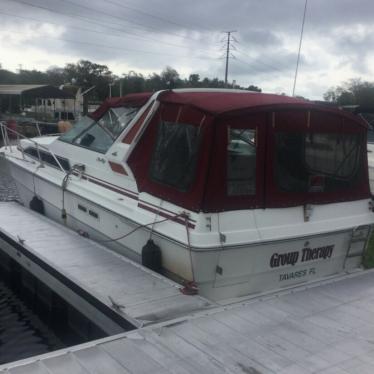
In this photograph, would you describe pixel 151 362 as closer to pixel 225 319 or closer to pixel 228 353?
pixel 228 353

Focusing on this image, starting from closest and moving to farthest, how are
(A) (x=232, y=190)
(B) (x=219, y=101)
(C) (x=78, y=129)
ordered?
1. (A) (x=232, y=190)
2. (B) (x=219, y=101)
3. (C) (x=78, y=129)

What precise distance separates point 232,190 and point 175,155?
0.68 metres

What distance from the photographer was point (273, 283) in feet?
15.0

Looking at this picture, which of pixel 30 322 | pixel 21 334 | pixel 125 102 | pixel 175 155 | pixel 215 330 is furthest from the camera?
pixel 125 102

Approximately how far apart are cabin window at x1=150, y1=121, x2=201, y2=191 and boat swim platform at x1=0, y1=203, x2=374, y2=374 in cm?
95

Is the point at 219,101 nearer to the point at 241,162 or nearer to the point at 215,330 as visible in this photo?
the point at 241,162

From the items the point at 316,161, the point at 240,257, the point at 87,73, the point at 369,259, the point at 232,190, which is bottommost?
the point at 369,259

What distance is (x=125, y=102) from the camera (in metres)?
5.57

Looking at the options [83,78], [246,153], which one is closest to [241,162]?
[246,153]

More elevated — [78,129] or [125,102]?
[125,102]

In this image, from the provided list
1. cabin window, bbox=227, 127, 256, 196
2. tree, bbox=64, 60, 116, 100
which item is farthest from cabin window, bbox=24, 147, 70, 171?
tree, bbox=64, 60, 116, 100

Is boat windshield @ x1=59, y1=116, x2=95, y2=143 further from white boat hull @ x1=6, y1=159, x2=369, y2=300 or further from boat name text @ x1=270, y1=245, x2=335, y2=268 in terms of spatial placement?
boat name text @ x1=270, y1=245, x2=335, y2=268

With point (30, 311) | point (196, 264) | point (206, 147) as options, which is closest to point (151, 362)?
point (196, 264)

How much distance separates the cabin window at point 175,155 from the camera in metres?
4.24
